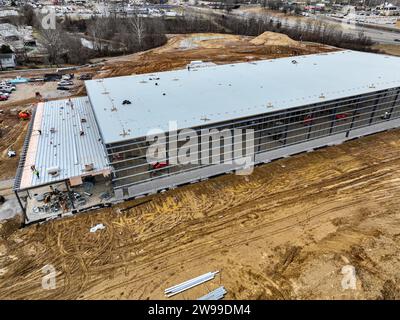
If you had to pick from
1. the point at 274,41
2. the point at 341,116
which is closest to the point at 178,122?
the point at 341,116

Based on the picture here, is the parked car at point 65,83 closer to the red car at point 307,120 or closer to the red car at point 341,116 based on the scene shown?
the red car at point 307,120

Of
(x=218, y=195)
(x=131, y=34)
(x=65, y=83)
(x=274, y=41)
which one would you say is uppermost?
(x=131, y=34)

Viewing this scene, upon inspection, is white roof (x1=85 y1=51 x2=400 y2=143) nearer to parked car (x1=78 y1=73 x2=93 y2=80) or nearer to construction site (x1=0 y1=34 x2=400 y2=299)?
construction site (x1=0 y1=34 x2=400 y2=299)

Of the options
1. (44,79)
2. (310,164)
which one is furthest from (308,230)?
(44,79)

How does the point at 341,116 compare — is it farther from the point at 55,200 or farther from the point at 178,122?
the point at 55,200

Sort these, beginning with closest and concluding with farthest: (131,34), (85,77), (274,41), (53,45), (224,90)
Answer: (224,90) < (85,77) < (53,45) < (274,41) < (131,34)

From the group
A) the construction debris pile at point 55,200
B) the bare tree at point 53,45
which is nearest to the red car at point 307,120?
the construction debris pile at point 55,200

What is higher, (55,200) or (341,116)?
(341,116)
